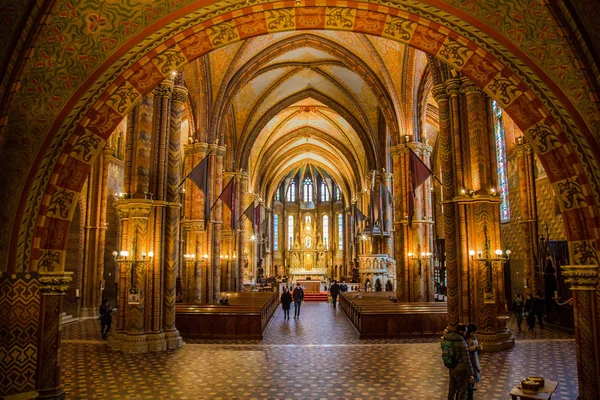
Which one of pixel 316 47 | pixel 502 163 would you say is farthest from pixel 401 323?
pixel 316 47

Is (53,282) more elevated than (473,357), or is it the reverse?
(53,282)

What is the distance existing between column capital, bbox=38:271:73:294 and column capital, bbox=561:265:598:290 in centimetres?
722

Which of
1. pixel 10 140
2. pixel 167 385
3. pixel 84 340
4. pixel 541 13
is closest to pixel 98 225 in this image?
pixel 84 340

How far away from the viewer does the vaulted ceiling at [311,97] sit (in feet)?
64.2

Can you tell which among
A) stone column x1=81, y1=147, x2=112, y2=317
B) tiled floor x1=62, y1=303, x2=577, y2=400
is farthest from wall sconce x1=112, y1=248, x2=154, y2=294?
stone column x1=81, y1=147, x2=112, y2=317

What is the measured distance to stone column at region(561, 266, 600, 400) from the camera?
616cm

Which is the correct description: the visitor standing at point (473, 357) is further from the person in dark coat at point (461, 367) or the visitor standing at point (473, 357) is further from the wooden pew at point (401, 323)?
the wooden pew at point (401, 323)

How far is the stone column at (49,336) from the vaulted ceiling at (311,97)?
14040 mm

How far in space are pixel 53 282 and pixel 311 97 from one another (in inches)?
918

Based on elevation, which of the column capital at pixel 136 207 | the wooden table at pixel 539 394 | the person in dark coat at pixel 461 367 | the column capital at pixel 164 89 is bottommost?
the wooden table at pixel 539 394

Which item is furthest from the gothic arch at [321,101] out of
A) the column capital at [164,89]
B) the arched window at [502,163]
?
the column capital at [164,89]

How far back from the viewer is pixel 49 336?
639 cm

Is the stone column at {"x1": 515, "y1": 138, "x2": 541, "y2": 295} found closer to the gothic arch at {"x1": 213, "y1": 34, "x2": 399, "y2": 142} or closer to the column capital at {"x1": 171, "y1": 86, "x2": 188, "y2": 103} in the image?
the gothic arch at {"x1": 213, "y1": 34, "x2": 399, "y2": 142}

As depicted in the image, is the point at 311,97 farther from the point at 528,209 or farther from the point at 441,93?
the point at 441,93
